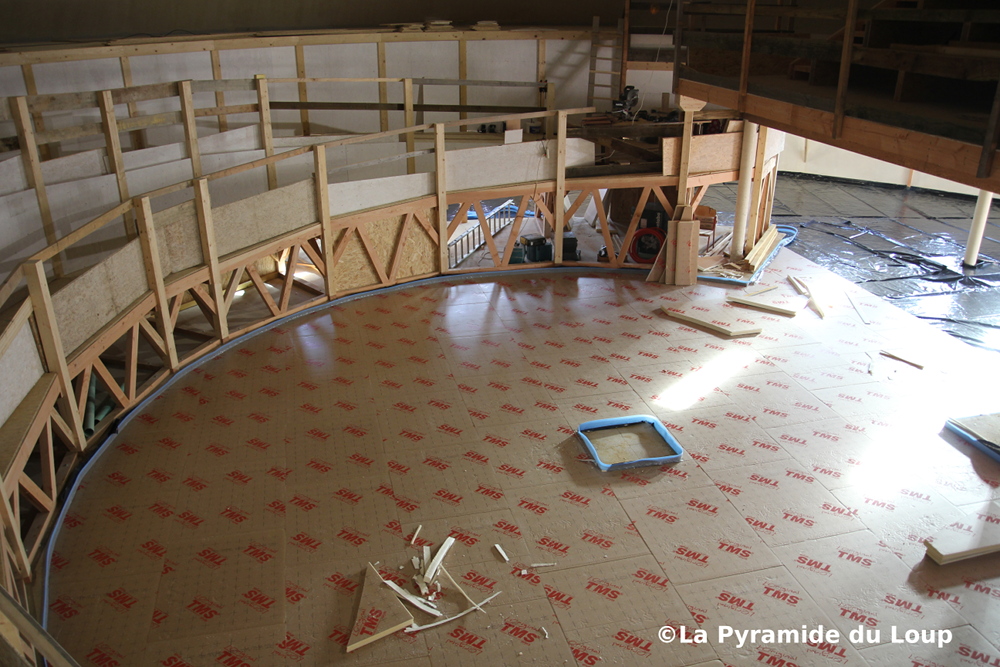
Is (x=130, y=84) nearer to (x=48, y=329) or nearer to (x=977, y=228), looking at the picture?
(x=48, y=329)

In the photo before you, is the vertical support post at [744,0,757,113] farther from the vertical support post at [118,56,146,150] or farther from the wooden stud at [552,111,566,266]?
the vertical support post at [118,56,146,150]

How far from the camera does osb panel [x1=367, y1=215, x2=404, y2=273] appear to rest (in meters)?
9.20

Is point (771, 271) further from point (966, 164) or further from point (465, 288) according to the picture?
point (966, 164)

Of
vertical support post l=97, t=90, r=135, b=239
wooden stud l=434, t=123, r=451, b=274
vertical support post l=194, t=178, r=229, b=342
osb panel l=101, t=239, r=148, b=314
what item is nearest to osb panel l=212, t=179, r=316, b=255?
vertical support post l=194, t=178, r=229, b=342

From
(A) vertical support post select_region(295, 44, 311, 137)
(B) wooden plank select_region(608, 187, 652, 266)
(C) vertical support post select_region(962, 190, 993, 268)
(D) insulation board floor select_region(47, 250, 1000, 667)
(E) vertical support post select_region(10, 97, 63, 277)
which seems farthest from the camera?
(A) vertical support post select_region(295, 44, 311, 137)

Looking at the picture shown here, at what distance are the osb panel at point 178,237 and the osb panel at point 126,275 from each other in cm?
35

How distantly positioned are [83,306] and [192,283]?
4.95 feet

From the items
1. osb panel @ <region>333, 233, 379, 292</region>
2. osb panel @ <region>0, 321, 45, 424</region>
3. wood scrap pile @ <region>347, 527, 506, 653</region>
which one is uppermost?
osb panel @ <region>0, 321, 45, 424</region>

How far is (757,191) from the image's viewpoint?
32.9 feet

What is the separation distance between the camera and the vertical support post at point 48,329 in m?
4.91

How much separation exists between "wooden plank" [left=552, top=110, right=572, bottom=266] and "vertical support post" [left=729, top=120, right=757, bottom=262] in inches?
91.9

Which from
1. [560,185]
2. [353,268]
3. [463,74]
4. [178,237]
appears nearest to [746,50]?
[560,185]

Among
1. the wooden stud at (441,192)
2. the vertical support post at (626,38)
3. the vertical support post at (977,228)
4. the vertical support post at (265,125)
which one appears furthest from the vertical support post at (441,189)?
the vertical support post at (977,228)

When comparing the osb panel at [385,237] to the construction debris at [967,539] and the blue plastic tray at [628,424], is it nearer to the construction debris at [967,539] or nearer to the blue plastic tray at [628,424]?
the blue plastic tray at [628,424]
